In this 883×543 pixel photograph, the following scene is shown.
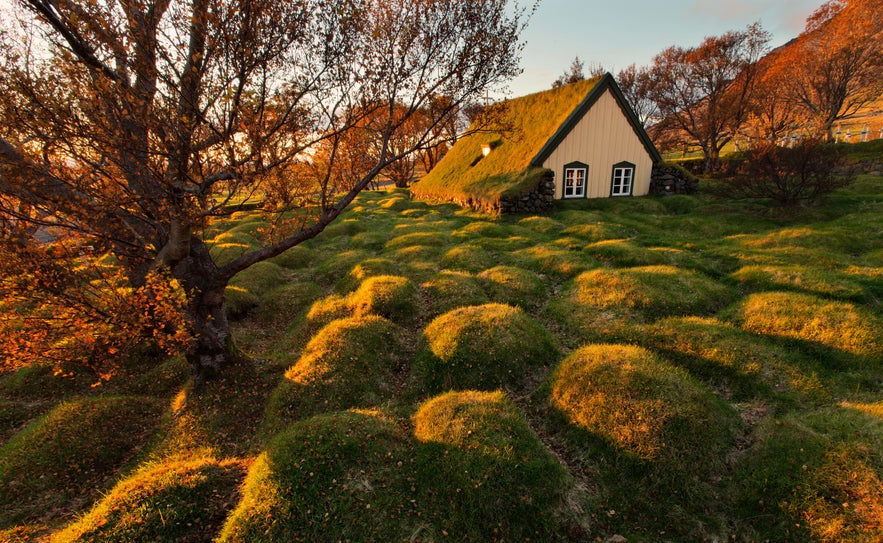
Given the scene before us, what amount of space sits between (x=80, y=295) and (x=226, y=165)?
3.35 m

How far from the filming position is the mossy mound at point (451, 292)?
42.1 feet

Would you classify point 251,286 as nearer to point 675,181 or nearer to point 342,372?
point 342,372

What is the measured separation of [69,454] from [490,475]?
327 inches

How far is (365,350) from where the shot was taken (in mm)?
10133

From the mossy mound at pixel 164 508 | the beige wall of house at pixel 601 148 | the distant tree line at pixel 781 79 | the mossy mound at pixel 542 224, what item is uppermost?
the distant tree line at pixel 781 79

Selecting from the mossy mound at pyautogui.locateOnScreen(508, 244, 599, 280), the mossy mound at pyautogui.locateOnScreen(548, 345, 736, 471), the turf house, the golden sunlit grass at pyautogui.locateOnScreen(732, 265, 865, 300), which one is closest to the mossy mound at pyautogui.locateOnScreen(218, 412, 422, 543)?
the mossy mound at pyautogui.locateOnScreen(548, 345, 736, 471)

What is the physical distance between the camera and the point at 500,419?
7152mm

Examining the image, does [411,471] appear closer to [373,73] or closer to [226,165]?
[226,165]

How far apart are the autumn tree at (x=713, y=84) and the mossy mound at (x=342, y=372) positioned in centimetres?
4408

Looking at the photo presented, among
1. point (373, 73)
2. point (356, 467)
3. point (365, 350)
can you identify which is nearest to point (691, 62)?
point (373, 73)

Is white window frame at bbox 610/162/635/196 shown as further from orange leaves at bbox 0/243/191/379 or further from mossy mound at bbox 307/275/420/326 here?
orange leaves at bbox 0/243/191/379

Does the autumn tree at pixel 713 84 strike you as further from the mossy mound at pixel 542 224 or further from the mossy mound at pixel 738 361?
the mossy mound at pixel 738 361

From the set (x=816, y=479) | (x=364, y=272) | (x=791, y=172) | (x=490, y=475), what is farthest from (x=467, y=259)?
(x=791, y=172)

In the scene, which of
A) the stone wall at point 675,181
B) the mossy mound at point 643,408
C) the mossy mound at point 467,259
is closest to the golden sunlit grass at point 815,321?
the mossy mound at point 643,408
